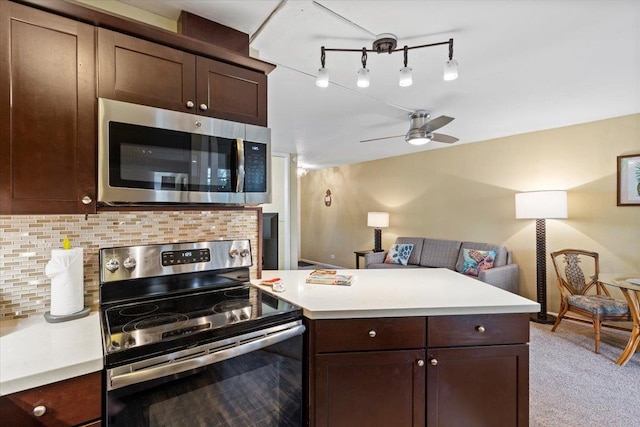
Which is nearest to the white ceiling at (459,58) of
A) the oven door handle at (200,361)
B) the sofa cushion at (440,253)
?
the oven door handle at (200,361)

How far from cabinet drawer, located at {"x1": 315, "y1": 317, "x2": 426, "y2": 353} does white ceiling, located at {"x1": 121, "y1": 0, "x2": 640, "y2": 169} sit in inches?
61.1

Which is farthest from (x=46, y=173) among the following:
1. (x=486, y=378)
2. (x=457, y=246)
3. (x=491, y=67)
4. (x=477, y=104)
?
(x=457, y=246)

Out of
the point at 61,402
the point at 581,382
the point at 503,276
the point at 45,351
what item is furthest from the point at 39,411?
the point at 503,276

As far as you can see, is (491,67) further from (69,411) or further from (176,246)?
(69,411)

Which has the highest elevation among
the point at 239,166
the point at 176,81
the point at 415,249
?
the point at 176,81

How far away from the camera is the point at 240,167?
1515 mm

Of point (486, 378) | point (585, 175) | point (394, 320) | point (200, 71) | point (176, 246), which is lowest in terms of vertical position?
point (486, 378)

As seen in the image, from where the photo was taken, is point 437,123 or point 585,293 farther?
point 585,293

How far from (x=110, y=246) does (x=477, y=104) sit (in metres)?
3.21

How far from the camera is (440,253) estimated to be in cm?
478

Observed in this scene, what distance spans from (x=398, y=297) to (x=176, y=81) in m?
1.51

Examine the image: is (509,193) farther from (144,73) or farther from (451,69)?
(144,73)

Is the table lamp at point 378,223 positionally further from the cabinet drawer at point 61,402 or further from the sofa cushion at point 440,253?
the cabinet drawer at point 61,402

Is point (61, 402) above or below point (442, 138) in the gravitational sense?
below
